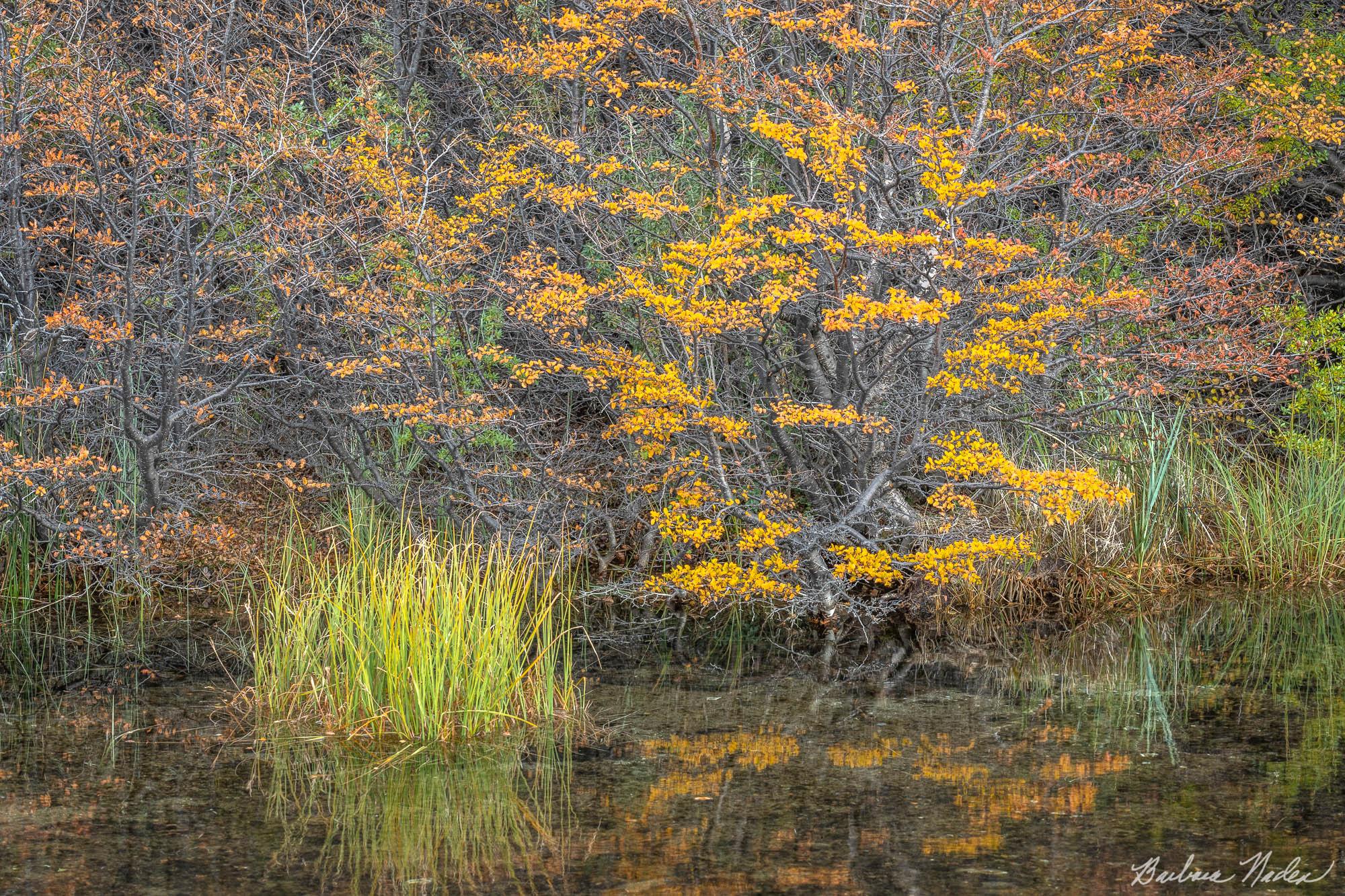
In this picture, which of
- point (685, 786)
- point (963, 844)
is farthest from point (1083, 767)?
point (685, 786)

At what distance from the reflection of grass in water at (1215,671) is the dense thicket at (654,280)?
813 mm

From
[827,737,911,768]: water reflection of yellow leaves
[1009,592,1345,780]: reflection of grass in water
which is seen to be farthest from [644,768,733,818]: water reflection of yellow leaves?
[1009,592,1345,780]: reflection of grass in water

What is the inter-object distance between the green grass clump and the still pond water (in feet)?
0.71

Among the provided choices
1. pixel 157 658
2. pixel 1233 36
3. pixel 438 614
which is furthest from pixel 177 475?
pixel 1233 36

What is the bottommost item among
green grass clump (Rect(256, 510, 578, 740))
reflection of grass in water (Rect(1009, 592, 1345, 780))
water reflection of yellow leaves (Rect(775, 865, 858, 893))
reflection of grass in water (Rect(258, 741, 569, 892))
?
reflection of grass in water (Rect(1009, 592, 1345, 780))

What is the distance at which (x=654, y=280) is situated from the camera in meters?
8.55

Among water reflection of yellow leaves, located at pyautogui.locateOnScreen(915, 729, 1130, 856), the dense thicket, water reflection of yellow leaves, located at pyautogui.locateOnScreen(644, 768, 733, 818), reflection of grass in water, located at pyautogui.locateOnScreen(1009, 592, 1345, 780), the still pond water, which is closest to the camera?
the still pond water

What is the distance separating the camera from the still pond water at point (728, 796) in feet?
13.9

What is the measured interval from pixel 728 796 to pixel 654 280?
168 inches

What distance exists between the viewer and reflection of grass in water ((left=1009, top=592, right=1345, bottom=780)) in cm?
586

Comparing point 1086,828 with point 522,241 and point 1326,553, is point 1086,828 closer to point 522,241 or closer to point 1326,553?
point 1326,553

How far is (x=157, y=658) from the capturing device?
7.52 metres
